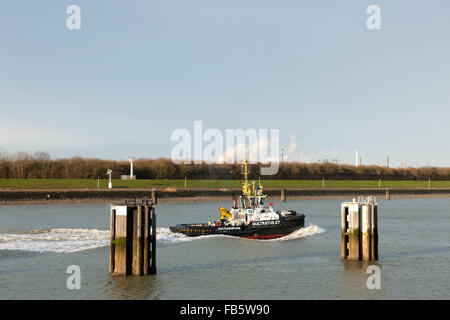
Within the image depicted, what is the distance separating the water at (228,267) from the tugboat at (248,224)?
0.96m

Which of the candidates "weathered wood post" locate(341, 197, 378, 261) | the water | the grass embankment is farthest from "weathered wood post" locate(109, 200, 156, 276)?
the grass embankment

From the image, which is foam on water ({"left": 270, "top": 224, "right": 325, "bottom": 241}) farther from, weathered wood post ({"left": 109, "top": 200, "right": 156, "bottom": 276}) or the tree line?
the tree line

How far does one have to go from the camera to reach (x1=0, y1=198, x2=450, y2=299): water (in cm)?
2331

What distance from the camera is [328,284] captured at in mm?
24969

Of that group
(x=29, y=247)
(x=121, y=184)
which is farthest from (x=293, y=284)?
(x=121, y=184)

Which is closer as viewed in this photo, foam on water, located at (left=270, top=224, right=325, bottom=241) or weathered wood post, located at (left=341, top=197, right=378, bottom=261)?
weathered wood post, located at (left=341, top=197, right=378, bottom=261)

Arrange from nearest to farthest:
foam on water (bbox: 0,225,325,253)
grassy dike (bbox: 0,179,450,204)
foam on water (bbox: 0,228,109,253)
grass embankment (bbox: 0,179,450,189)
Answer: foam on water (bbox: 0,228,109,253), foam on water (bbox: 0,225,325,253), grassy dike (bbox: 0,179,450,204), grass embankment (bbox: 0,179,450,189)

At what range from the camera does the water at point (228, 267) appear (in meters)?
23.3

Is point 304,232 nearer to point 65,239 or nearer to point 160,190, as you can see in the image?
point 65,239

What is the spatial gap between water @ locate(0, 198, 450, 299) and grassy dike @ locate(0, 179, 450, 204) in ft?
154

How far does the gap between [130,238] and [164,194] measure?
77.2m
